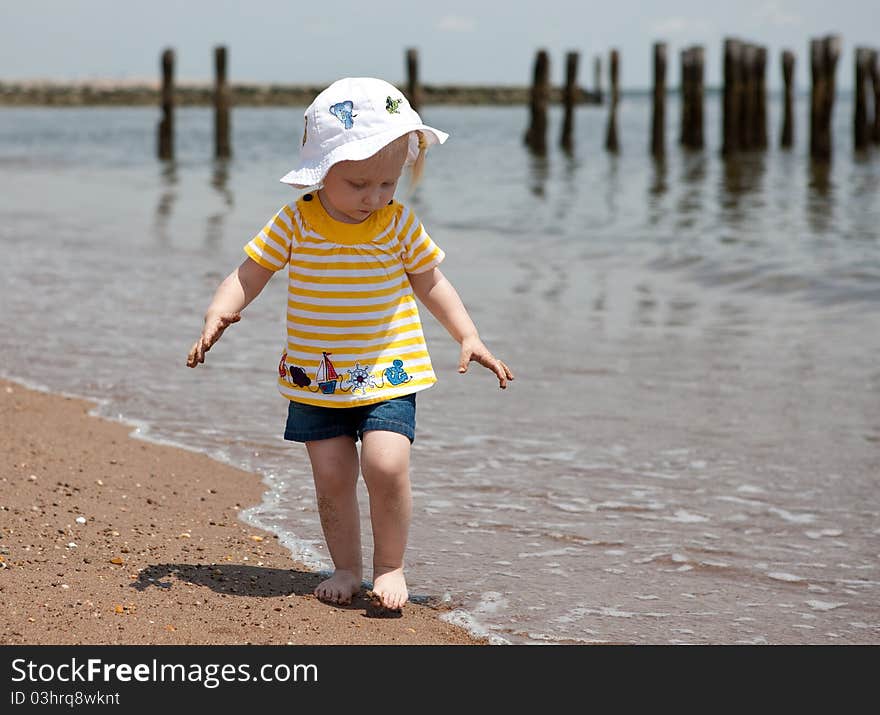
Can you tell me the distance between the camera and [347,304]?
10.8 feet

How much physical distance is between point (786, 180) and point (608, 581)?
63.7 ft

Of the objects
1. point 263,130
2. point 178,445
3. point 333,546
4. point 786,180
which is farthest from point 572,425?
point 263,130

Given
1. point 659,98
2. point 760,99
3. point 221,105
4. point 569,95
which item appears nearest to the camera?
point 221,105

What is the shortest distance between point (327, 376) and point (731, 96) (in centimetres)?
2641

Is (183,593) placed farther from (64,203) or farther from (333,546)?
(64,203)

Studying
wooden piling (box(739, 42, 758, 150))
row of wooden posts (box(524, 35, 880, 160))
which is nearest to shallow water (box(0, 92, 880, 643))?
row of wooden posts (box(524, 35, 880, 160))

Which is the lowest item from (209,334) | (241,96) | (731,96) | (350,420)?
(350,420)

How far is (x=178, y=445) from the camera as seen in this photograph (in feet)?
16.4

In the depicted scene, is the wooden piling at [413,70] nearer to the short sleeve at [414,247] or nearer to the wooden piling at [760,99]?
the wooden piling at [760,99]

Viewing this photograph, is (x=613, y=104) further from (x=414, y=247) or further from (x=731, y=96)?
(x=414, y=247)

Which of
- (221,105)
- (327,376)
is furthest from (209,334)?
(221,105)

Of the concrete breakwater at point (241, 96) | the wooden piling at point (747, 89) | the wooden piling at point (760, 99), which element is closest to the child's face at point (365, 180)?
the wooden piling at point (747, 89)

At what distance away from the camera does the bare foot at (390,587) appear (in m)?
3.33
